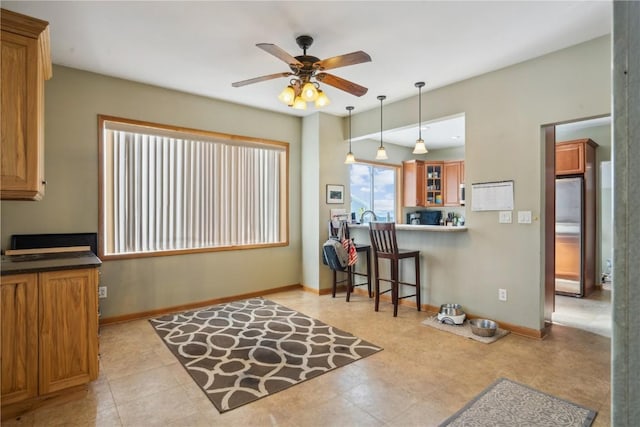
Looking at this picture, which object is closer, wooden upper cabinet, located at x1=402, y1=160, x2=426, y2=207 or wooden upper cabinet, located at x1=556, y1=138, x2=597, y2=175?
wooden upper cabinet, located at x1=556, y1=138, x2=597, y2=175

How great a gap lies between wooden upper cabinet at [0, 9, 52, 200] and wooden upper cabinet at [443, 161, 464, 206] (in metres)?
6.77

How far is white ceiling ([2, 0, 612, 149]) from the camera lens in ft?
8.09

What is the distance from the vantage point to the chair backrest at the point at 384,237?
3926 millimetres

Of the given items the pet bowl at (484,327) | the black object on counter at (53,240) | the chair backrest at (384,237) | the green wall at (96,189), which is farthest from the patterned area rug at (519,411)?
the black object on counter at (53,240)

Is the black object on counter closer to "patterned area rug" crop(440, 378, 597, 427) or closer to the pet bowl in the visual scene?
"patterned area rug" crop(440, 378, 597, 427)

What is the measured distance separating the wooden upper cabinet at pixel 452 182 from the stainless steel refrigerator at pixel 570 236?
2.22 meters

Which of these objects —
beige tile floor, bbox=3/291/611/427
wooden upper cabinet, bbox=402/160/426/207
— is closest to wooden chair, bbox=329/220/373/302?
beige tile floor, bbox=3/291/611/427

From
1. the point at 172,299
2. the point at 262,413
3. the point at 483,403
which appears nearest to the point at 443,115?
the point at 483,403

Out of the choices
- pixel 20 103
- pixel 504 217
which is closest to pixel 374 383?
pixel 504 217

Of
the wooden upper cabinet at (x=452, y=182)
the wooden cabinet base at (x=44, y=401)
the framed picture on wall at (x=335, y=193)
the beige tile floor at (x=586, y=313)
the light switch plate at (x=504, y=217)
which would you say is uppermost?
the wooden upper cabinet at (x=452, y=182)

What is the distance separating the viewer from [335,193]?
5.21 metres

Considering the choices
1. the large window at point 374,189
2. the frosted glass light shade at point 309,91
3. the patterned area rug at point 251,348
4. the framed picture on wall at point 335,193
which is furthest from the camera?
the large window at point 374,189

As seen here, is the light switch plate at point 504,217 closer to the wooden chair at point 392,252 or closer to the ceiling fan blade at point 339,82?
the wooden chair at point 392,252

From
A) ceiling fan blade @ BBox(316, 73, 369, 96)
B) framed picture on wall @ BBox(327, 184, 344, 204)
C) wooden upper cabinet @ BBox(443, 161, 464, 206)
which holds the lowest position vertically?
framed picture on wall @ BBox(327, 184, 344, 204)
